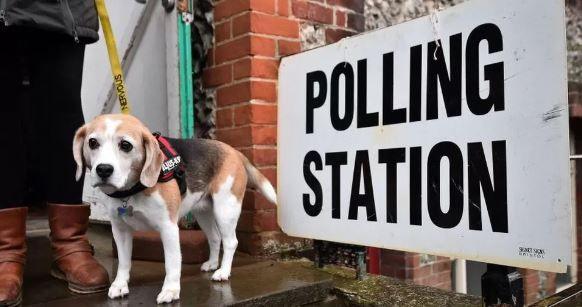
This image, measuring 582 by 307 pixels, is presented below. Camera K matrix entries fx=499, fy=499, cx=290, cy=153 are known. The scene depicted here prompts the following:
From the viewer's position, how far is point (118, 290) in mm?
1749

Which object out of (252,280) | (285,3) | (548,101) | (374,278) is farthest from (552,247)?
(285,3)

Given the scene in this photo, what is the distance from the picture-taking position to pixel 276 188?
2.46 m

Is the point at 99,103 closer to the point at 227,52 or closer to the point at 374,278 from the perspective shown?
the point at 227,52

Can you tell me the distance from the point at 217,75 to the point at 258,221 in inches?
32.0

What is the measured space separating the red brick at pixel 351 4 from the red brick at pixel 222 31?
58cm

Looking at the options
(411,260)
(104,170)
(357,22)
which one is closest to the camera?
(104,170)

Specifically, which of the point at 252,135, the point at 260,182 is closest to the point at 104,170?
the point at 260,182

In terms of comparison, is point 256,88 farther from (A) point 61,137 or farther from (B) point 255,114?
(A) point 61,137

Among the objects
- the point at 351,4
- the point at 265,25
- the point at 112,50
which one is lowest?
the point at 112,50

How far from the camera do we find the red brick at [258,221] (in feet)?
8.01

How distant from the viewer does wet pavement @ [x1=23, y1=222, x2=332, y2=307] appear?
1722 mm

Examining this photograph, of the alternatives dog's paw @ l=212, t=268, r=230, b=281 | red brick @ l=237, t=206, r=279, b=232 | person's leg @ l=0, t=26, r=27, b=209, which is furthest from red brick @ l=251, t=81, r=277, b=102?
person's leg @ l=0, t=26, r=27, b=209

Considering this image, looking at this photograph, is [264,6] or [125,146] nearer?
[125,146]

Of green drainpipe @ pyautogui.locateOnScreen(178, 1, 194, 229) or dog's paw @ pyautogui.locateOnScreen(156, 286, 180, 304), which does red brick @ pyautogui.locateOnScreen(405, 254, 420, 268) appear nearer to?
green drainpipe @ pyautogui.locateOnScreen(178, 1, 194, 229)
